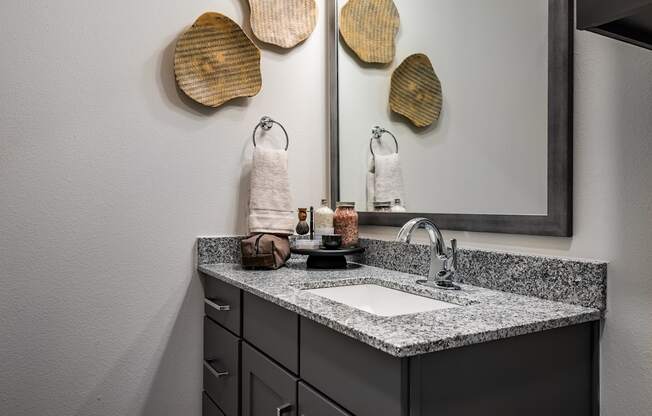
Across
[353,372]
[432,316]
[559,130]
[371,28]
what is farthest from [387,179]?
[353,372]

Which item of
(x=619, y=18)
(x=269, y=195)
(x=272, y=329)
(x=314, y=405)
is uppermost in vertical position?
(x=619, y=18)

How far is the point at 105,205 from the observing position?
157cm

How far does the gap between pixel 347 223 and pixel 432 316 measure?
2.51ft

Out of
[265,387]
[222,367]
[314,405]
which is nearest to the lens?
[314,405]

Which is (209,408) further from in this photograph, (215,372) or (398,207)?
(398,207)

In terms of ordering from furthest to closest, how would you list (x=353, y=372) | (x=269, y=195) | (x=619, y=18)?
1. (x=269, y=195)
2. (x=353, y=372)
3. (x=619, y=18)

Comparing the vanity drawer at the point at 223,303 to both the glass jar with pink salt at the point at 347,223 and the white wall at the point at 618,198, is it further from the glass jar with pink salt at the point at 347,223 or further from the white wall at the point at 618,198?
the white wall at the point at 618,198

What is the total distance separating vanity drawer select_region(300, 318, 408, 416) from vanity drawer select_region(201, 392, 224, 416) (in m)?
0.67

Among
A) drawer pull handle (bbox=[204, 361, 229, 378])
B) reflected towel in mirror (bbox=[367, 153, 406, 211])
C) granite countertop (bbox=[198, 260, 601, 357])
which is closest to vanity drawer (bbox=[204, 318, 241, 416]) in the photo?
drawer pull handle (bbox=[204, 361, 229, 378])

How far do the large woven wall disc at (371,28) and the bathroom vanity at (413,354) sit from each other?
2.90 ft

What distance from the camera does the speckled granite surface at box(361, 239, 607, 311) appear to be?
1.00 m

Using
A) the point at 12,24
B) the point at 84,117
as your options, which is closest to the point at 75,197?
the point at 84,117

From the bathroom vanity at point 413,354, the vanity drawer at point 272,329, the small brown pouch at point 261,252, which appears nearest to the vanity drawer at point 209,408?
the bathroom vanity at point 413,354

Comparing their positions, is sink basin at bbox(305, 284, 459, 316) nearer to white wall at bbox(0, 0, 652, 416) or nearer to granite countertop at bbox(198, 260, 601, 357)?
granite countertop at bbox(198, 260, 601, 357)
